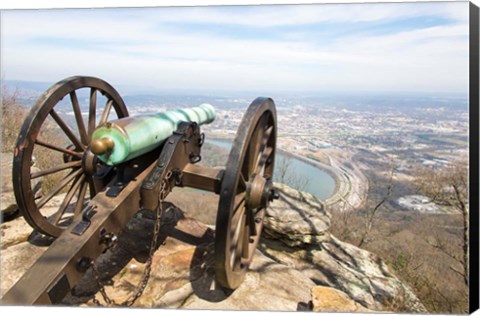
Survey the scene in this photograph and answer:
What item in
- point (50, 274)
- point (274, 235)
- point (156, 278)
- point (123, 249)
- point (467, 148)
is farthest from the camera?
point (274, 235)

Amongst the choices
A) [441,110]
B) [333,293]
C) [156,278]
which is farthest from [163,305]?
[441,110]

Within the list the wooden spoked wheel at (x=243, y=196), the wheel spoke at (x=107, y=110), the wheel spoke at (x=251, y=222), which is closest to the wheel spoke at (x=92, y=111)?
the wheel spoke at (x=107, y=110)

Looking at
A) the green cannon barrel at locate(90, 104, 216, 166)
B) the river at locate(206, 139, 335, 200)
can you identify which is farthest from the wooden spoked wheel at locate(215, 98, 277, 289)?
the river at locate(206, 139, 335, 200)

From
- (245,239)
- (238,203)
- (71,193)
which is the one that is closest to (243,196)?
(238,203)

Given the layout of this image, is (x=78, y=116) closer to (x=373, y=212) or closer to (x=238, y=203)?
(x=238, y=203)

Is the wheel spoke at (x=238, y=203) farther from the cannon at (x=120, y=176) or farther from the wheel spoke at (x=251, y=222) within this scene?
the wheel spoke at (x=251, y=222)

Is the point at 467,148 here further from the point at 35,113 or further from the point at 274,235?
the point at 35,113

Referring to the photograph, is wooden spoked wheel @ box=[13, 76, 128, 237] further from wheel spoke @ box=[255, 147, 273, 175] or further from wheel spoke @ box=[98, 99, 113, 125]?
wheel spoke @ box=[255, 147, 273, 175]
